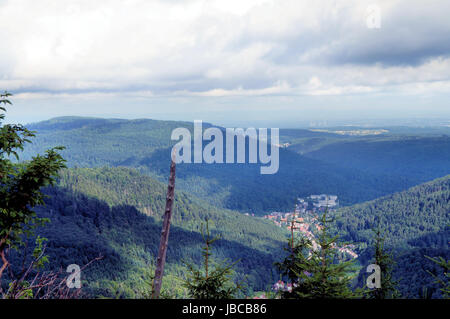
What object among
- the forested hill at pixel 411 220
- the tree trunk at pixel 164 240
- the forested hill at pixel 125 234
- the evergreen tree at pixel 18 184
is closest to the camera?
the tree trunk at pixel 164 240

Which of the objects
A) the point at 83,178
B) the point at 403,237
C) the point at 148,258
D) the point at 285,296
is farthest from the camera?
the point at 83,178

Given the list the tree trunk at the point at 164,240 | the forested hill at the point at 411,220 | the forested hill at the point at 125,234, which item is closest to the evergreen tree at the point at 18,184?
the tree trunk at the point at 164,240

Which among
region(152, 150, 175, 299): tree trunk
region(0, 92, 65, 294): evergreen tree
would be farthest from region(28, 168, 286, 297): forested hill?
region(152, 150, 175, 299): tree trunk

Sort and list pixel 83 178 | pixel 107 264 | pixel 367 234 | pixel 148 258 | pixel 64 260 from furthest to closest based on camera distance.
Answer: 1. pixel 83 178
2. pixel 367 234
3. pixel 148 258
4. pixel 107 264
5. pixel 64 260

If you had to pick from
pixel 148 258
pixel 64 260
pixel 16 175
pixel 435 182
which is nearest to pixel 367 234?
pixel 435 182

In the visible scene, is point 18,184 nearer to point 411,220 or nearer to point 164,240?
point 164,240

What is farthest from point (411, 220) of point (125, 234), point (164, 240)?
point (164, 240)

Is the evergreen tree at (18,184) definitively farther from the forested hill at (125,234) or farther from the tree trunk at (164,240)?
the forested hill at (125,234)
